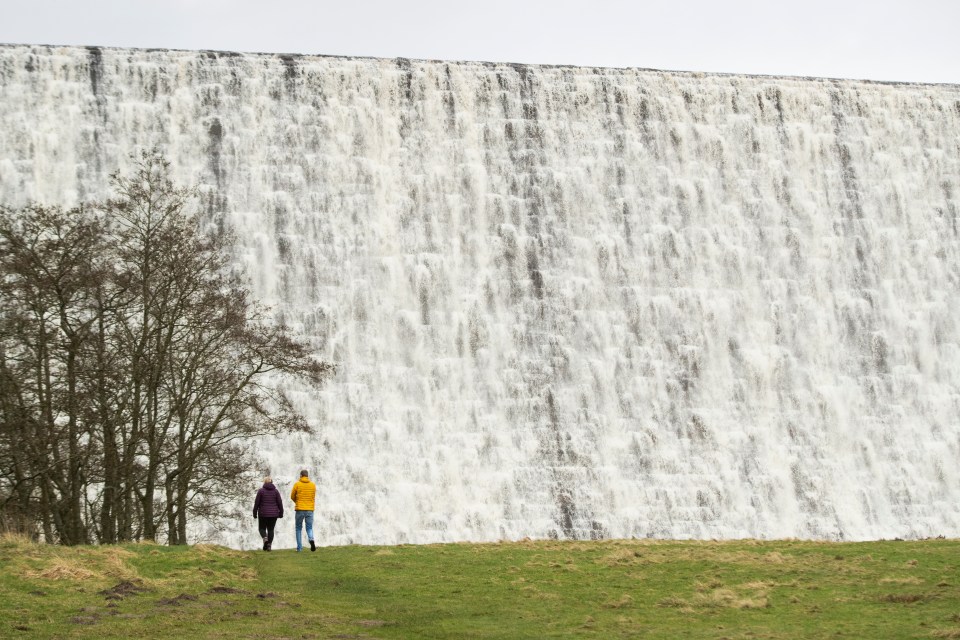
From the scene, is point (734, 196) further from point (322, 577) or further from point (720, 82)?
point (322, 577)

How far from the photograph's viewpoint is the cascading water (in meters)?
39.2

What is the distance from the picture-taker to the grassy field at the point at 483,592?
1608 centimetres

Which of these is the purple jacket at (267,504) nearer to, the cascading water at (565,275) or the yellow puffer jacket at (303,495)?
the yellow puffer jacket at (303,495)

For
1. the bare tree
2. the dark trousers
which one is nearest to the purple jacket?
the dark trousers

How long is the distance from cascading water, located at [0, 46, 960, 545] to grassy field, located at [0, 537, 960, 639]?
14.3 meters

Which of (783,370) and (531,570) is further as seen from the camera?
(783,370)

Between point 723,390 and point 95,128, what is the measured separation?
2220cm

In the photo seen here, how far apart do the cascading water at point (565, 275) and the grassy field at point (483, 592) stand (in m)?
14.3

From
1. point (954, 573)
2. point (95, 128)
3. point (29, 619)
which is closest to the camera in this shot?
point (29, 619)

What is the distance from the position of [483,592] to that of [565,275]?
79.9ft

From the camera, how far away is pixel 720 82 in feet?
158

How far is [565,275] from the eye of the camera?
142 ft

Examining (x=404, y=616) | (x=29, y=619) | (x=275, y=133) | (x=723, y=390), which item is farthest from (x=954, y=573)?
(x=275, y=133)

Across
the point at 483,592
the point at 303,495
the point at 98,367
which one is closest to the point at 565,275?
the point at 303,495
